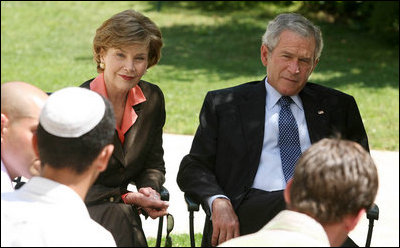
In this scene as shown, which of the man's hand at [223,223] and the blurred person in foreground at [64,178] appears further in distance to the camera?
the man's hand at [223,223]

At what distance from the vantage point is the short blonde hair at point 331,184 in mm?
2066

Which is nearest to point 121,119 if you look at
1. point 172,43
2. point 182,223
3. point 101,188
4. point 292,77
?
point 101,188

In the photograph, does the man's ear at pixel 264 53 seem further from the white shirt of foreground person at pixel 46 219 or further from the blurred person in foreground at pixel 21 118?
the white shirt of foreground person at pixel 46 219

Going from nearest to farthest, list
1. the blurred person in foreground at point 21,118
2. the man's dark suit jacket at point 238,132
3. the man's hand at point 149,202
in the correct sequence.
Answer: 1. the blurred person in foreground at point 21,118
2. the man's hand at point 149,202
3. the man's dark suit jacket at point 238,132

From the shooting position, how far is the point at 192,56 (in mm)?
17625

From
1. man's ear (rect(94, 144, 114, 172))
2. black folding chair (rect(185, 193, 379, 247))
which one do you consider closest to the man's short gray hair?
black folding chair (rect(185, 193, 379, 247))

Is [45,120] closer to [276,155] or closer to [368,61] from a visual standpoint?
[276,155]

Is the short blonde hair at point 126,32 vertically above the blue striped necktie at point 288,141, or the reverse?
the short blonde hair at point 126,32

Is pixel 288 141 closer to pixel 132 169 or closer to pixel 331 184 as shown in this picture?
pixel 132 169

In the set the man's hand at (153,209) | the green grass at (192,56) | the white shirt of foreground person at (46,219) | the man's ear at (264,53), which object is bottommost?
the green grass at (192,56)

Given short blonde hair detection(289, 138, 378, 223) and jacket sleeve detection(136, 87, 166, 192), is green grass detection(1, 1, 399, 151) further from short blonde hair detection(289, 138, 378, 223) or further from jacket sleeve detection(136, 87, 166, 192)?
short blonde hair detection(289, 138, 378, 223)

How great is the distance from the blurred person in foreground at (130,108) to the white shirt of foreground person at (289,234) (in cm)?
177

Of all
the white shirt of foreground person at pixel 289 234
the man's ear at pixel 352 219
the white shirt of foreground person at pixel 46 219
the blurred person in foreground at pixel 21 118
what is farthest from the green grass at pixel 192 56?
the white shirt of foreground person at pixel 46 219

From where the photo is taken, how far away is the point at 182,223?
20.9 ft
